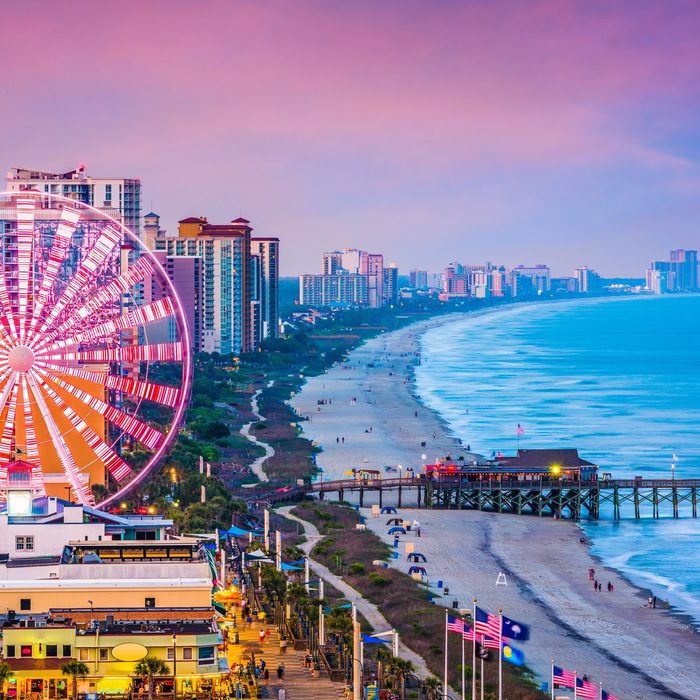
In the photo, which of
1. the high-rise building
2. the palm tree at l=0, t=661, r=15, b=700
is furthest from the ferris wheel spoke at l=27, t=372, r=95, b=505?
the high-rise building

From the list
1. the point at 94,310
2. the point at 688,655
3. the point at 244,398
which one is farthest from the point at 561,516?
the point at 244,398

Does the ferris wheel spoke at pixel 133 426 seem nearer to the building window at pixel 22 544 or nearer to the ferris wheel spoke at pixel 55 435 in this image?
the ferris wheel spoke at pixel 55 435

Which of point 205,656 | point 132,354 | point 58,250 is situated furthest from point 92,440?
point 205,656

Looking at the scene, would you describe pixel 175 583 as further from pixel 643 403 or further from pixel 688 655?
pixel 643 403

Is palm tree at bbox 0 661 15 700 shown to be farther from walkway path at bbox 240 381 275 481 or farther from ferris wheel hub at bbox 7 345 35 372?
walkway path at bbox 240 381 275 481

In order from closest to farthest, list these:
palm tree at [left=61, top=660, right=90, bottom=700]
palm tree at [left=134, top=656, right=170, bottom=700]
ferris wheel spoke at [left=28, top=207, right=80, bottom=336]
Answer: palm tree at [left=61, top=660, right=90, bottom=700]
palm tree at [left=134, top=656, right=170, bottom=700]
ferris wheel spoke at [left=28, top=207, right=80, bottom=336]

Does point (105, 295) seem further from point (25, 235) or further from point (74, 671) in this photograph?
point (74, 671)
